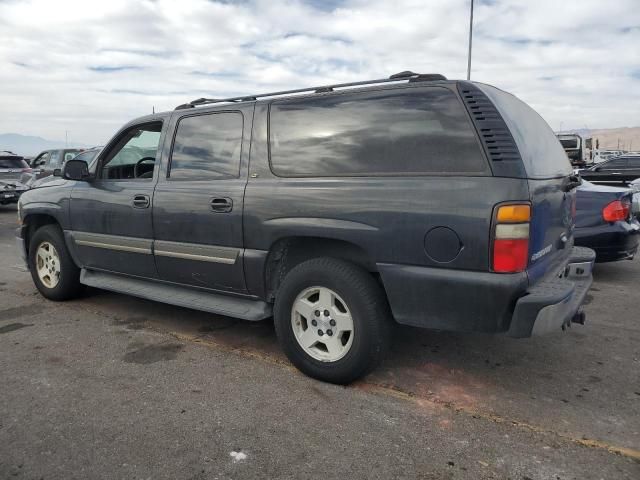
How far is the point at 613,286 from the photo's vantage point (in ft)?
19.5

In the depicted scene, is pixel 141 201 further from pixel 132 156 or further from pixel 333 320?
pixel 333 320

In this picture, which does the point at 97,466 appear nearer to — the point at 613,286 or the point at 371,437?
the point at 371,437

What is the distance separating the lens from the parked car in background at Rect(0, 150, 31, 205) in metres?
14.4

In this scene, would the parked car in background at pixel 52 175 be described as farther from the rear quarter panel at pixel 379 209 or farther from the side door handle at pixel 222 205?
the rear quarter panel at pixel 379 209

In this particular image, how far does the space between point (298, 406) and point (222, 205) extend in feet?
4.83

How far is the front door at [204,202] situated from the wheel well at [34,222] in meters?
1.81

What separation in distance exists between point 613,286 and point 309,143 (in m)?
4.41

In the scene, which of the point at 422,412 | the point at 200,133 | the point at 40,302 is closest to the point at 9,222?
the point at 40,302

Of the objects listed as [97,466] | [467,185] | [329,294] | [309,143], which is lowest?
[97,466]

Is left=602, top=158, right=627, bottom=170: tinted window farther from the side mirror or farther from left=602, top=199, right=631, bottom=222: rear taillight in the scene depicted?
the side mirror

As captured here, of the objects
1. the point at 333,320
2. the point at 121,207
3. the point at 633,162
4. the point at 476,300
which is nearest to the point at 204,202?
the point at 121,207

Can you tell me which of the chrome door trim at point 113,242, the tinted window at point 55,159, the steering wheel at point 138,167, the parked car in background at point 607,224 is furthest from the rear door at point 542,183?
the tinted window at point 55,159

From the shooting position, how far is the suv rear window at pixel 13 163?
1469cm

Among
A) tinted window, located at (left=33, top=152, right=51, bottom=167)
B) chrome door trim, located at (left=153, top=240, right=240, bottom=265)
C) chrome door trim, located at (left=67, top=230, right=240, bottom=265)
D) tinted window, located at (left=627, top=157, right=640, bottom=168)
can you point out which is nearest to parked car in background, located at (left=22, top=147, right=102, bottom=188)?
chrome door trim, located at (left=67, top=230, right=240, bottom=265)
